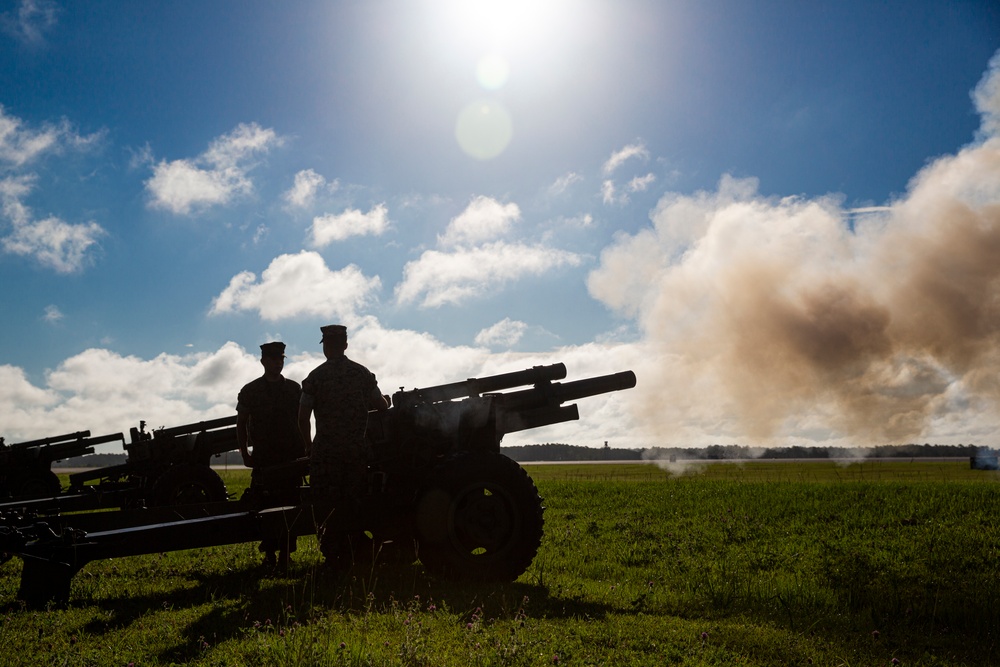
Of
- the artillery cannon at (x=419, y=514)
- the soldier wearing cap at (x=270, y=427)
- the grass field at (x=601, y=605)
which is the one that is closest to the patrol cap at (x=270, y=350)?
the soldier wearing cap at (x=270, y=427)

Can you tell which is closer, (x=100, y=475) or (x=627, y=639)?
(x=627, y=639)

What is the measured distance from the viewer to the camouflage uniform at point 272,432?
9227 millimetres

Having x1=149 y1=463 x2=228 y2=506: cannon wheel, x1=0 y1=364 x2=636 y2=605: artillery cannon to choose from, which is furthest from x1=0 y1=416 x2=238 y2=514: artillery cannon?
x1=0 y1=364 x2=636 y2=605: artillery cannon

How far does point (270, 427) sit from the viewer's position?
9.38 m

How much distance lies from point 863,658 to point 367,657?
157 inches

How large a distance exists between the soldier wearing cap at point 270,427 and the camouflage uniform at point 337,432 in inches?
77.6

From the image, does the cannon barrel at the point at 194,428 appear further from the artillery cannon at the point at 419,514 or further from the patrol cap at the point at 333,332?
the patrol cap at the point at 333,332

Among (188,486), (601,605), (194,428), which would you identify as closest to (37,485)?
(194,428)

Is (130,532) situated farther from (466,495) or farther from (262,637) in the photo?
(466,495)

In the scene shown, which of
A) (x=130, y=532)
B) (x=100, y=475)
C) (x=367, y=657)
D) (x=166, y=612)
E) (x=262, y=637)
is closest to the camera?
(x=367, y=657)

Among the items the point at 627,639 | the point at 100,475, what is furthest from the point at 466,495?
the point at 100,475

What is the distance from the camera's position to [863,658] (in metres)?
5.62

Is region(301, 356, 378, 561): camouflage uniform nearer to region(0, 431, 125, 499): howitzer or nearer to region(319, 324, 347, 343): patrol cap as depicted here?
region(319, 324, 347, 343): patrol cap

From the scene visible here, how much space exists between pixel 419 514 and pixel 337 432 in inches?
49.5
